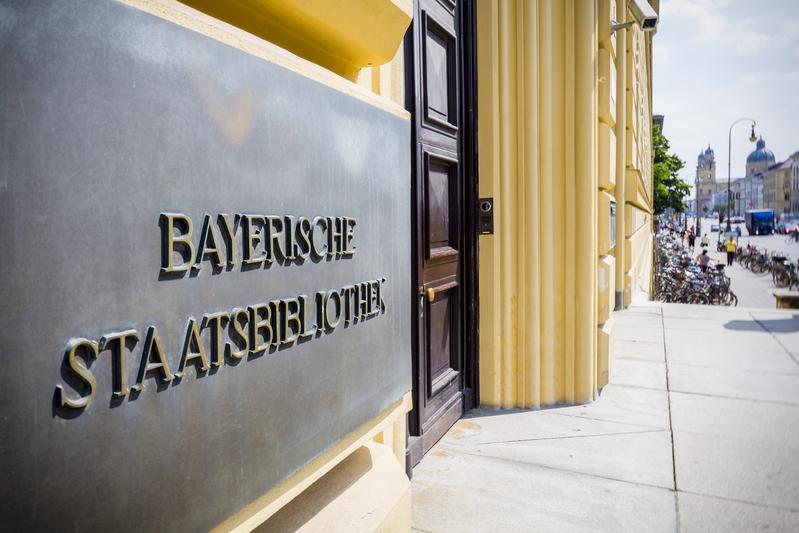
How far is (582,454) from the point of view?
368 cm

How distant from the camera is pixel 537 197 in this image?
4.56 m

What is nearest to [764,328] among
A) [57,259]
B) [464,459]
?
[464,459]

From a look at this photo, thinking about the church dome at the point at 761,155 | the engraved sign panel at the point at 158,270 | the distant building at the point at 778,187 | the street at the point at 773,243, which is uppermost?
the church dome at the point at 761,155

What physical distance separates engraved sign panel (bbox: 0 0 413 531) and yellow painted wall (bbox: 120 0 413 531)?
0.06m

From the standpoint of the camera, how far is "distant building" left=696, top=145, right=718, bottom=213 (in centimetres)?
13250

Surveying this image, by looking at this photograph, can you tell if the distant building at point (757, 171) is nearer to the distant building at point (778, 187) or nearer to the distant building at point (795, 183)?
the distant building at point (778, 187)

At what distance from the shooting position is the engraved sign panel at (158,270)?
2.80ft

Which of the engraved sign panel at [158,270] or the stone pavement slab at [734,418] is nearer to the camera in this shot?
the engraved sign panel at [158,270]

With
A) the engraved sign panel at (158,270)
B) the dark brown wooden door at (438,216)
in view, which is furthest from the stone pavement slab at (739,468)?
the engraved sign panel at (158,270)

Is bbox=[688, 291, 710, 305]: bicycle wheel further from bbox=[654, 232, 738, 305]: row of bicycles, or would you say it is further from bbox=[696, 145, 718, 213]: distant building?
bbox=[696, 145, 718, 213]: distant building

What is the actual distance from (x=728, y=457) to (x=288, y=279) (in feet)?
11.5

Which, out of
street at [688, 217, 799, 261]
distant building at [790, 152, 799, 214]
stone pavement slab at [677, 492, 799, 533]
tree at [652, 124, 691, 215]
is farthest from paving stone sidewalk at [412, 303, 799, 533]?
distant building at [790, 152, 799, 214]

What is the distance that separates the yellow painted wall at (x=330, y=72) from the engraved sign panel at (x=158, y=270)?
0.19 feet

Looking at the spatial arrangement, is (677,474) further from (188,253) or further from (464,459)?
(188,253)
